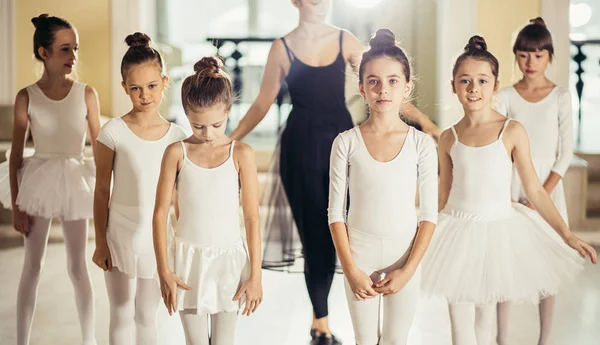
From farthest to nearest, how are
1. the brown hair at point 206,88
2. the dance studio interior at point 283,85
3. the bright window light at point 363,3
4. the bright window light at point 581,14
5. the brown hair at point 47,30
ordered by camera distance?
the bright window light at point 581,14
the bright window light at point 363,3
the dance studio interior at point 283,85
the brown hair at point 47,30
the brown hair at point 206,88

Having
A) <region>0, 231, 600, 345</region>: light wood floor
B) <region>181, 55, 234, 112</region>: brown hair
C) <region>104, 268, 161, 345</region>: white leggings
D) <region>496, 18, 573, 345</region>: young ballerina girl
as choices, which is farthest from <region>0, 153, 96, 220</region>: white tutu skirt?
<region>496, 18, 573, 345</region>: young ballerina girl

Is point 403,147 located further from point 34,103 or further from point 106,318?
point 106,318

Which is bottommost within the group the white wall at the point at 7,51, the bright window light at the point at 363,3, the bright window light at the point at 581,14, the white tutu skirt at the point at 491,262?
the white tutu skirt at the point at 491,262

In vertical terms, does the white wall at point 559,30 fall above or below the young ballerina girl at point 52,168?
above

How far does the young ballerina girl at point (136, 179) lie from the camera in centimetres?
244

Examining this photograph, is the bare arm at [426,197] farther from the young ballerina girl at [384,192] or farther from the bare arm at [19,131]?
the bare arm at [19,131]

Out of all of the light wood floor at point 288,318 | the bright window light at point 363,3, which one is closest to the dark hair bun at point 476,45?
the light wood floor at point 288,318

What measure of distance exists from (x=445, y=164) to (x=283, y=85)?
0.74 meters

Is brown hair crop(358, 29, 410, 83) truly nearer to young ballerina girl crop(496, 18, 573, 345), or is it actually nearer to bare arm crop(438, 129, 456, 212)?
bare arm crop(438, 129, 456, 212)

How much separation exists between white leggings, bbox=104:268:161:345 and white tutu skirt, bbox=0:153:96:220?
0.45m

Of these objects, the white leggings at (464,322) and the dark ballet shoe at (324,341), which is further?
the dark ballet shoe at (324,341)

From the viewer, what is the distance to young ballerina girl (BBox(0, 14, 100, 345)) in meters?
2.90

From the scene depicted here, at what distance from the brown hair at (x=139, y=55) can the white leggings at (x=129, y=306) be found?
609 millimetres

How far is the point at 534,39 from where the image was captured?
297cm
